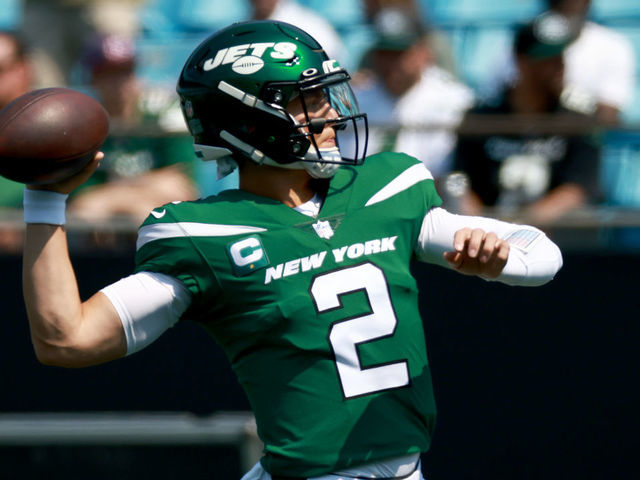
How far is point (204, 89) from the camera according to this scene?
275 cm

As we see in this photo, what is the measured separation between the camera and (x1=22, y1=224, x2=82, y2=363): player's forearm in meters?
2.40

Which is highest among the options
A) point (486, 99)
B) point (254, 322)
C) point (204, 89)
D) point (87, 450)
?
point (204, 89)

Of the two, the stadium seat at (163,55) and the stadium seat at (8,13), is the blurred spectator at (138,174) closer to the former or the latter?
the stadium seat at (163,55)

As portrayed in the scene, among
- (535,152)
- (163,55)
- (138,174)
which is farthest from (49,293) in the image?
(163,55)

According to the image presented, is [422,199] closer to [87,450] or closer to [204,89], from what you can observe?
[204,89]

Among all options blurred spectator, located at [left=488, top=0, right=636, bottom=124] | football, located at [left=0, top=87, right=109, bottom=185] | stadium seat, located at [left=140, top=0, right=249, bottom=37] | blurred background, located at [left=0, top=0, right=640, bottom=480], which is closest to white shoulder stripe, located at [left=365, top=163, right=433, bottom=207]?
football, located at [left=0, top=87, right=109, bottom=185]

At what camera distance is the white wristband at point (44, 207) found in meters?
2.45

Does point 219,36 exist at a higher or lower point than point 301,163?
higher

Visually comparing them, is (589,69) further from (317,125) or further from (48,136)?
(48,136)

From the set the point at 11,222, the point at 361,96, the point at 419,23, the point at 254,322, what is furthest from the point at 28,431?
the point at 419,23

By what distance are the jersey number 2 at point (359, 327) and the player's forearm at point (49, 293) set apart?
591mm

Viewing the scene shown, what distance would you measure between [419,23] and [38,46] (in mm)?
2207

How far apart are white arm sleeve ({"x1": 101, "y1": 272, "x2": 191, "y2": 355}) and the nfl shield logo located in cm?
36

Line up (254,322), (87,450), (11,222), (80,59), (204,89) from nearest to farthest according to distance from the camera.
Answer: (254,322) < (204,89) < (87,450) < (11,222) < (80,59)
